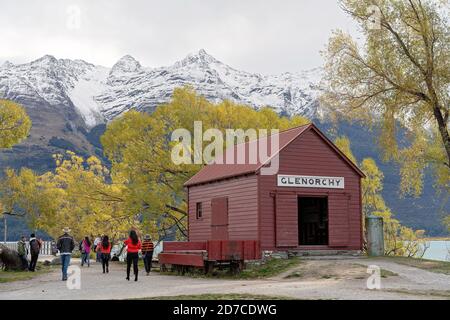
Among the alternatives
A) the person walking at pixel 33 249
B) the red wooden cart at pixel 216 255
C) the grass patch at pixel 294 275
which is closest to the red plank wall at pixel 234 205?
the red wooden cart at pixel 216 255

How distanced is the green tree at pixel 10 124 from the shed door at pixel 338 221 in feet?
59.6

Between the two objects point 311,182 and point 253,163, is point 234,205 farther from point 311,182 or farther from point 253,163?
point 311,182

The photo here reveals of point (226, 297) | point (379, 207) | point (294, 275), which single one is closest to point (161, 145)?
point (294, 275)

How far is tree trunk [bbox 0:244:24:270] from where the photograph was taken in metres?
32.0

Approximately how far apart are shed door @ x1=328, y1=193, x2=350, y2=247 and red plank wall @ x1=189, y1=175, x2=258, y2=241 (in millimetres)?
3971

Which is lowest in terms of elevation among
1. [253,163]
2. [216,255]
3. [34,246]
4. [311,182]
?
[216,255]

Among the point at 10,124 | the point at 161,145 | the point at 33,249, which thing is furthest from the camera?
the point at 161,145

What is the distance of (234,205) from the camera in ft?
102

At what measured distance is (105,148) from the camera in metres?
45.0

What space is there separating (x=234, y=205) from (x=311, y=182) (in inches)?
149
